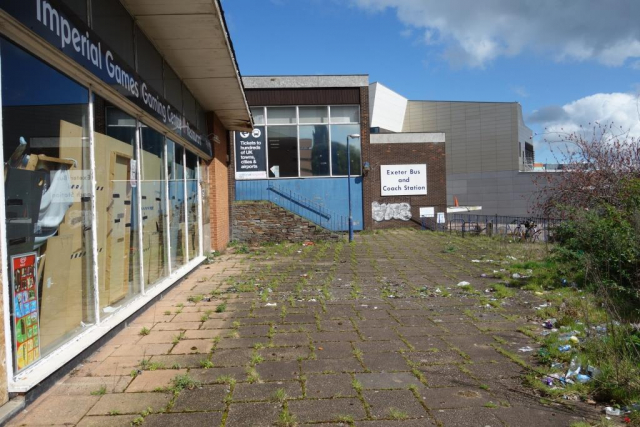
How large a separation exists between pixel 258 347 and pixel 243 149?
21148 millimetres

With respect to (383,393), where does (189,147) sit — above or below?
above

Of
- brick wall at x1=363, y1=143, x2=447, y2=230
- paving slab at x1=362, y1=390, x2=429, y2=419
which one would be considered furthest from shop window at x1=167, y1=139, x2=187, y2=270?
brick wall at x1=363, y1=143, x2=447, y2=230

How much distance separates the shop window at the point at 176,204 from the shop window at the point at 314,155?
1557 centimetres

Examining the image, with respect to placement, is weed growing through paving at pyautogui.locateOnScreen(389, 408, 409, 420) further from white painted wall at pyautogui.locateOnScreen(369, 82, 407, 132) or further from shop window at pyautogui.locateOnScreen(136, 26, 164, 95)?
white painted wall at pyautogui.locateOnScreen(369, 82, 407, 132)

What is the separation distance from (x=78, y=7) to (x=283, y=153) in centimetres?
2085

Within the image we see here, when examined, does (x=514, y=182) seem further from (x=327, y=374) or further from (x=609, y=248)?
(x=327, y=374)

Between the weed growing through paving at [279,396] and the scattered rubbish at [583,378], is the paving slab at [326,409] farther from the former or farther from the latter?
the scattered rubbish at [583,378]

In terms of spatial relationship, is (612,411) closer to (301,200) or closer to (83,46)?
(83,46)

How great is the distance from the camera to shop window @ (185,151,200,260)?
1081 cm

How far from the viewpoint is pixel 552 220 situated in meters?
12.4

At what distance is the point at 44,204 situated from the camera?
4.25 meters

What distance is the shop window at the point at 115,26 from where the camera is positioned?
5266 mm

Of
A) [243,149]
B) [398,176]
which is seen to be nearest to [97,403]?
[243,149]

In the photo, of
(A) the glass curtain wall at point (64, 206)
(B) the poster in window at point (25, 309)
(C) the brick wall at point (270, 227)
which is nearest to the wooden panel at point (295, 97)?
(C) the brick wall at point (270, 227)
